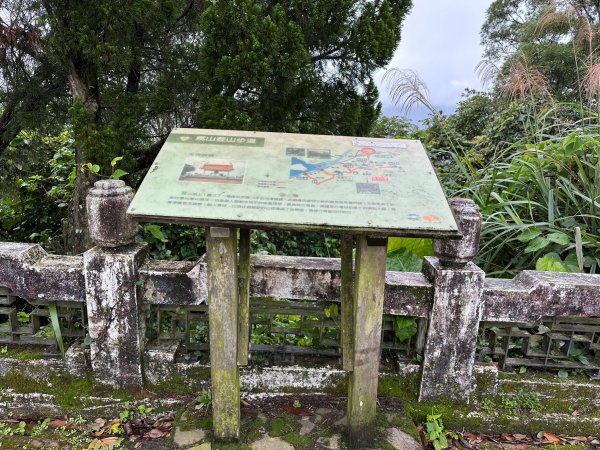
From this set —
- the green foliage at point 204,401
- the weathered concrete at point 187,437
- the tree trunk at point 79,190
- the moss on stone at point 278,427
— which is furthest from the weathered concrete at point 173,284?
the tree trunk at point 79,190

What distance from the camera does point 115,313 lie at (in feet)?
7.78

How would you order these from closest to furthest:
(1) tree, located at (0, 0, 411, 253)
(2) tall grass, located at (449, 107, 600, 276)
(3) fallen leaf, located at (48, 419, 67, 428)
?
1. (3) fallen leaf, located at (48, 419, 67, 428)
2. (2) tall grass, located at (449, 107, 600, 276)
3. (1) tree, located at (0, 0, 411, 253)

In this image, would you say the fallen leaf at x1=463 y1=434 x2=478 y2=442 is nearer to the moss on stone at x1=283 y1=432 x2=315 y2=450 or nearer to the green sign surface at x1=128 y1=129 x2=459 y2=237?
the moss on stone at x1=283 y1=432 x2=315 y2=450

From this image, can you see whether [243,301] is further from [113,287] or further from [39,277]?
[39,277]

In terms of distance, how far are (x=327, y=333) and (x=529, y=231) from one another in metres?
1.57

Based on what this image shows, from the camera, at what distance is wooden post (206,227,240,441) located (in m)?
1.89

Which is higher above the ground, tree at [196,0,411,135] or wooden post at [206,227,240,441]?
tree at [196,0,411,135]

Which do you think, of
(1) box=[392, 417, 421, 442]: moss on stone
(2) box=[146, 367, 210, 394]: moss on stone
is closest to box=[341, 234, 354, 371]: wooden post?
(1) box=[392, 417, 421, 442]: moss on stone

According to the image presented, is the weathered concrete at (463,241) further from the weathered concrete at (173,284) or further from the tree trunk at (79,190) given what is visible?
the tree trunk at (79,190)

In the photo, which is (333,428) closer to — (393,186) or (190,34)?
(393,186)

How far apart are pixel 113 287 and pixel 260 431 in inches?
42.6

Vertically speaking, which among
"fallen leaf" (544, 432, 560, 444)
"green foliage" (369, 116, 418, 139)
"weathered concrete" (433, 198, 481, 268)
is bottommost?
"fallen leaf" (544, 432, 560, 444)

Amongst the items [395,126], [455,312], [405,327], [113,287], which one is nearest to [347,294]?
[405,327]

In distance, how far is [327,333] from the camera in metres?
2.72
